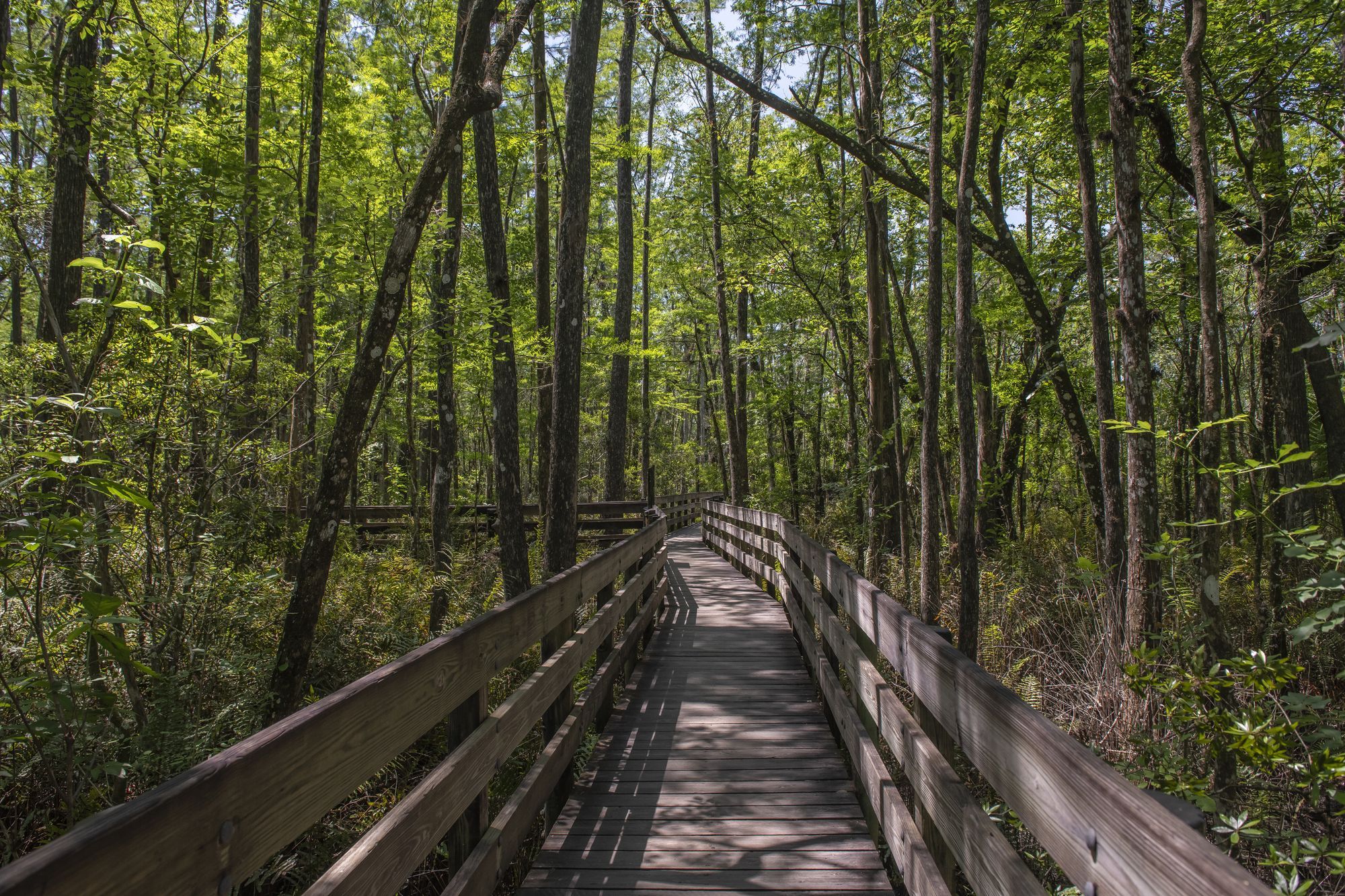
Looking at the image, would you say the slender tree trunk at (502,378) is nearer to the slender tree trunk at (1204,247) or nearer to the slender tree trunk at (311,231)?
the slender tree trunk at (311,231)

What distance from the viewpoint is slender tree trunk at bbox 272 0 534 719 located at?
14.6 ft

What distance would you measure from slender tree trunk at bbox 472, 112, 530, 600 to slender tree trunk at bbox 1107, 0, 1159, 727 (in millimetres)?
6104

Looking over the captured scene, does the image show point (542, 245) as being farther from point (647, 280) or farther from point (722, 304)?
point (647, 280)

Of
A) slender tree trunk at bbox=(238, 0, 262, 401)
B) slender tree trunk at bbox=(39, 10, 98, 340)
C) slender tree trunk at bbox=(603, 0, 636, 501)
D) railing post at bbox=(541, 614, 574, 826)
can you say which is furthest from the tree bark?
slender tree trunk at bbox=(603, 0, 636, 501)

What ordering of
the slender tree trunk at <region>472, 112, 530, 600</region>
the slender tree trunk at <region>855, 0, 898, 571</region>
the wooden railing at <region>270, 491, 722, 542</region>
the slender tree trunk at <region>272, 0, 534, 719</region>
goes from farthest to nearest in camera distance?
the wooden railing at <region>270, 491, 722, 542</region> → the slender tree trunk at <region>855, 0, 898, 571</region> → the slender tree trunk at <region>472, 112, 530, 600</region> → the slender tree trunk at <region>272, 0, 534, 719</region>

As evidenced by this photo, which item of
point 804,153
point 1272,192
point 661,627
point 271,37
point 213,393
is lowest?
point 661,627

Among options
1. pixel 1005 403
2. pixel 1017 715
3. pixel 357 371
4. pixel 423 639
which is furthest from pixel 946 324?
pixel 1017 715

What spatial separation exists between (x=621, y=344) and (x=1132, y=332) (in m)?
11.7

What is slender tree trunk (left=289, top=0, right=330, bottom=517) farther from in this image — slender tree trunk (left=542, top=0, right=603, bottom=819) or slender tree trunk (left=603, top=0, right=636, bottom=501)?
slender tree trunk (left=603, top=0, right=636, bottom=501)

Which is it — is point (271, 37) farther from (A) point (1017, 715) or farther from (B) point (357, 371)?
(A) point (1017, 715)

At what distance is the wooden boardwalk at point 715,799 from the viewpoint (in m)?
3.25

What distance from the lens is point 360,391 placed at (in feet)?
15.0

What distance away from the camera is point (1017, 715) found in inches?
72.1

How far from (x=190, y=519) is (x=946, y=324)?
15666mm
